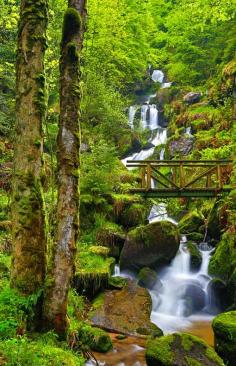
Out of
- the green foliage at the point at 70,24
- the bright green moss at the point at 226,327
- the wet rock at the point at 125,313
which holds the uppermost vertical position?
the green foliage at the point at 70,24

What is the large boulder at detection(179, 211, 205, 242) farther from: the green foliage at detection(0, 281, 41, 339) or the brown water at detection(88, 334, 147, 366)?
the green foliage at detection(0, 281, 41, 339)

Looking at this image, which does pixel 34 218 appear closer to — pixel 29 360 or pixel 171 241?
pixel 29 360

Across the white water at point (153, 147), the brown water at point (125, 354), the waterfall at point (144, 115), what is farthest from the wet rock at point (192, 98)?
the brown water at point (125, 354)

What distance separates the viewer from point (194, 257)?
14.4m

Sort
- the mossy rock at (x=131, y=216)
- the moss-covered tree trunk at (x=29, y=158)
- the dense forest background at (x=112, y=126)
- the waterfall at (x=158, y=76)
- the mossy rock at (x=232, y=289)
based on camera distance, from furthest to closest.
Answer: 1. the waterfall at (x=158, y=76)
2. the mossy rock at (x=131, y=216)
3. the mossy rock at (x=232, y=289)
4. the dense forest background at (x=112, y=126)
5. the moss-covered tree trunk at (x=29, y=158)

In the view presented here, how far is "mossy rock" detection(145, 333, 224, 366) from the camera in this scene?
696cm

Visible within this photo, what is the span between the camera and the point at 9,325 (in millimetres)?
5746

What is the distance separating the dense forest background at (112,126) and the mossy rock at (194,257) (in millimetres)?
839

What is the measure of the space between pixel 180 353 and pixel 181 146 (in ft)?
55.6

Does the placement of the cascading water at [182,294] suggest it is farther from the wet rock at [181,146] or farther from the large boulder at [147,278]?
the wet rock at [181,146]

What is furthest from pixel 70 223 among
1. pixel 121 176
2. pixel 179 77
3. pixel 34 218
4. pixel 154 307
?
pixel 179 77

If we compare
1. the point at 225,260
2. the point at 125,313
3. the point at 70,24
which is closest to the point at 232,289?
the point at 225,260

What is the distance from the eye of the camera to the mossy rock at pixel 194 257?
1422 cm

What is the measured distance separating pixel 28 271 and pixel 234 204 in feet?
25.5
